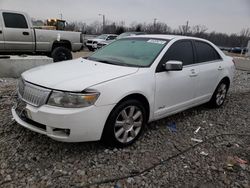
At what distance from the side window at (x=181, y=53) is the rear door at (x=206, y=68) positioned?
220 millimetres

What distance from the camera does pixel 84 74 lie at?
124 inches

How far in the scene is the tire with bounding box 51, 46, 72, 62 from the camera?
29.3ft

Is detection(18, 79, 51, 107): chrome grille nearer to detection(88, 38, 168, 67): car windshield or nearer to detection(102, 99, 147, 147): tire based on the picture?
detection(102, 99, 147, 147): tire

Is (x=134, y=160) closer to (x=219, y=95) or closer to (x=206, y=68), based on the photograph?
(x=206, y=68)

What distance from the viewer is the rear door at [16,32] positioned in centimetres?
812

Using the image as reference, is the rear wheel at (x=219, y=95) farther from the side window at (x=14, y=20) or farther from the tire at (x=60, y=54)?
the side window at (x=14, y=20)

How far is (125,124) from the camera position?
3307mm

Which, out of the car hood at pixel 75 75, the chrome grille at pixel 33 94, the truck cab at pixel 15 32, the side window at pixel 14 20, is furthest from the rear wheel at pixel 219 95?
the side window at pixel 14 20

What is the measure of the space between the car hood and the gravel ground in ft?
2.89

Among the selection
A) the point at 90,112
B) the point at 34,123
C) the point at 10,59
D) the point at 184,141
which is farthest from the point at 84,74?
the point at 10,59

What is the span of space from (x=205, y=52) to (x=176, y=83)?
138 centimetres

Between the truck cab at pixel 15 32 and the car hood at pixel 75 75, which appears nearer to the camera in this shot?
the car hood at pixel 75 75

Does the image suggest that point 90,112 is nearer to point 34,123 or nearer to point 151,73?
point 34,123

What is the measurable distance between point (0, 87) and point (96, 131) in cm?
373
